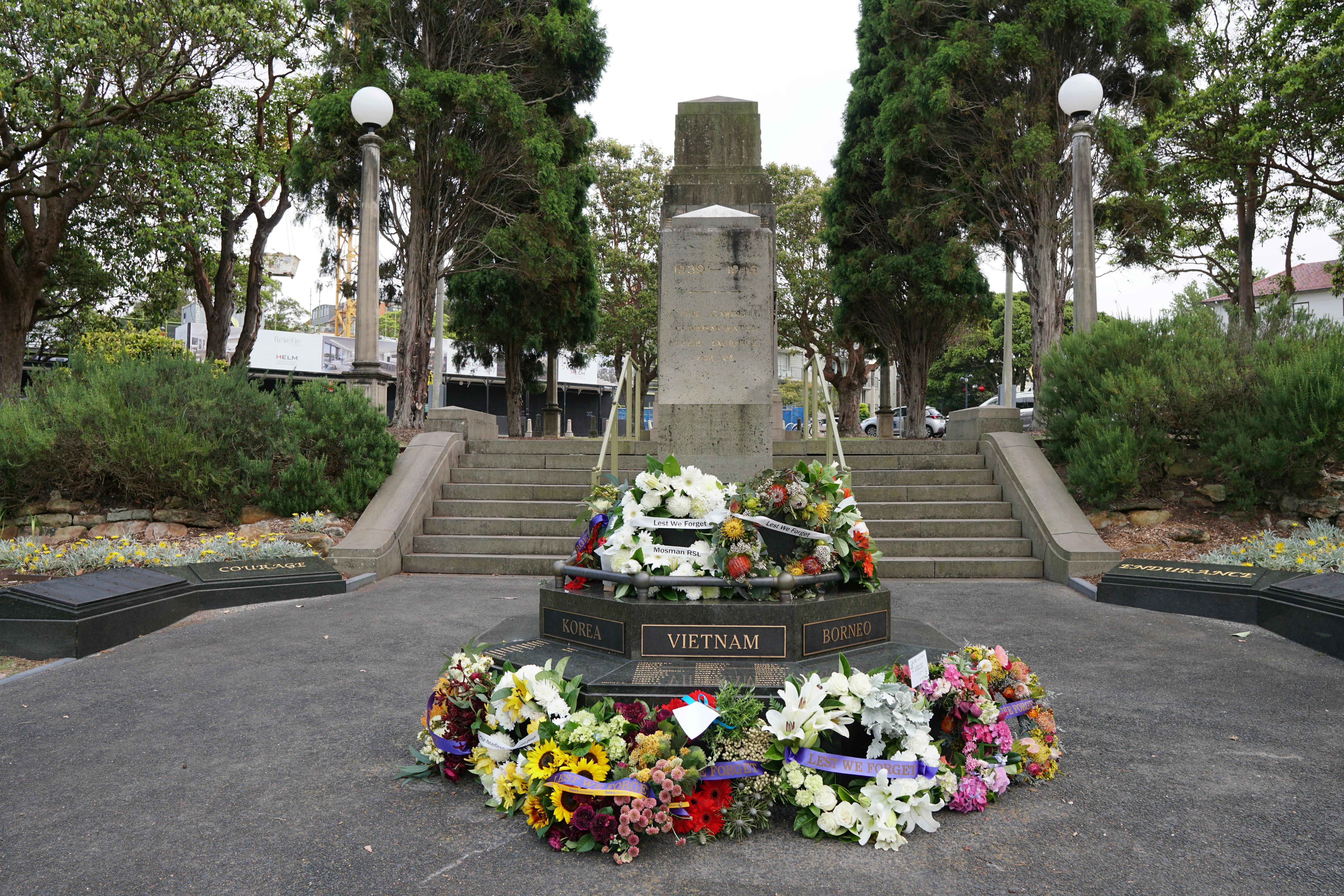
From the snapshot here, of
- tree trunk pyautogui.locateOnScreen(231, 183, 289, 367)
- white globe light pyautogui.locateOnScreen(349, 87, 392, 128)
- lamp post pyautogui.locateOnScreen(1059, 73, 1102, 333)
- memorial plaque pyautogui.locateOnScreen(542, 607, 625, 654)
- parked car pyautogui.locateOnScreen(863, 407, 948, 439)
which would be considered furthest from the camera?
parked car pyautogui.locateOnScreen(863, 407, 948, 439)

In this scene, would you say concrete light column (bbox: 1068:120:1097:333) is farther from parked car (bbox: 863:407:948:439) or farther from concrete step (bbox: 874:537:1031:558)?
parked car (bbox: 863:407:948:439)

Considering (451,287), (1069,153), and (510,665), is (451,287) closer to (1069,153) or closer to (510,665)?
(1069,153)

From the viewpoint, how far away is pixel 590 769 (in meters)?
2.88

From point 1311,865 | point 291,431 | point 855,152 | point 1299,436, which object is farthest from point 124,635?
point 855,152

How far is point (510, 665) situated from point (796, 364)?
76017mm

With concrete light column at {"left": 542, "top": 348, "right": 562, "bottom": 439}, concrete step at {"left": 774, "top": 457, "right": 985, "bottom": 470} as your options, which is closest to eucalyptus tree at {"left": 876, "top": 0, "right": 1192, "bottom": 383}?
concrete step at {"left": 774, "top": 457, "right": 985, "bottom": 470}

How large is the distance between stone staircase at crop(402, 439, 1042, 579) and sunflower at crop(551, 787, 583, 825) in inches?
216

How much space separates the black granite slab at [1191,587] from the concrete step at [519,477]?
608 cm

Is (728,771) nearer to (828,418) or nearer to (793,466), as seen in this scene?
(828,418)

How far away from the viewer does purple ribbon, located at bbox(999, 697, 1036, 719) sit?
3422mm

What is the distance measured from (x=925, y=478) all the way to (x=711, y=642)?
23.3ft

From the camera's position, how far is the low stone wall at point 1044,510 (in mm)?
7910

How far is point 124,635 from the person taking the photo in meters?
5.69

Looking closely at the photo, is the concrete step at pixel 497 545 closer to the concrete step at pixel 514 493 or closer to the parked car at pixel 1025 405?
the concrete step at pixel 514 493
